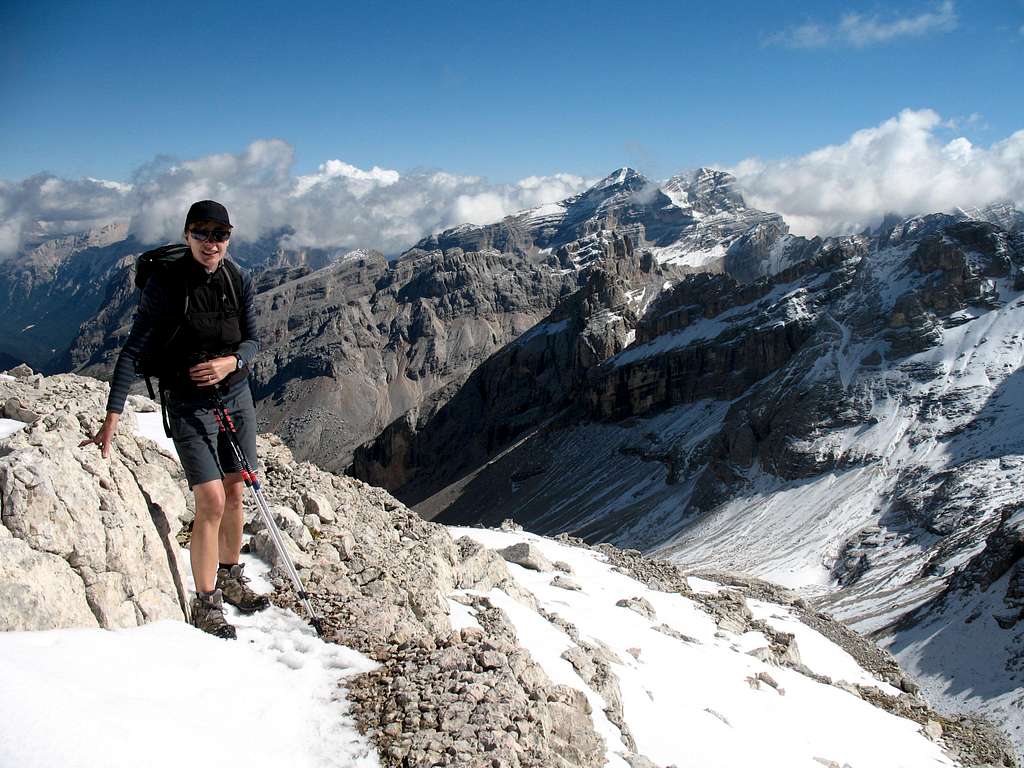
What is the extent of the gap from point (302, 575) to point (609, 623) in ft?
33.8

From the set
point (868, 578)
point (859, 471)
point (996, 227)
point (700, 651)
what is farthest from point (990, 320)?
point (700, 651)

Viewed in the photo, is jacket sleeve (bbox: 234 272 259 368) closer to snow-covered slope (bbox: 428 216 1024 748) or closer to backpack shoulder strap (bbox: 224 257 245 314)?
backpack shoulder strap (bbox: 224 257 245 314)

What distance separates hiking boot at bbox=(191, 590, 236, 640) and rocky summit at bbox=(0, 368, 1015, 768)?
255 mm

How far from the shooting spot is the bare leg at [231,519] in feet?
28.4

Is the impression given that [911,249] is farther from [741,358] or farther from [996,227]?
[741,358]

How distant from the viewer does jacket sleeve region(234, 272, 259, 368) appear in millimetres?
8586

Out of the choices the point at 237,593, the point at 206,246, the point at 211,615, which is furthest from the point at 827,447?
the point at 206,246

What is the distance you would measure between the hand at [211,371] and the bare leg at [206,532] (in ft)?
3.61

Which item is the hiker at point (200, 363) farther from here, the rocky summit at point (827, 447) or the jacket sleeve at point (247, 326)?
the rocky summit at point (827, 447)

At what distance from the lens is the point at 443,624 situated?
35.8 ft

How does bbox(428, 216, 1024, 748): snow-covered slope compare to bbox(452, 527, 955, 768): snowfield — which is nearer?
bbox(452, 527, 955, 768): snowfield

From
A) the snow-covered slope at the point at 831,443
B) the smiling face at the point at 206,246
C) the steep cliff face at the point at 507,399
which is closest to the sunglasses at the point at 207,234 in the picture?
the smiling face at the point at 206,246

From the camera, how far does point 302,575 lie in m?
10.2

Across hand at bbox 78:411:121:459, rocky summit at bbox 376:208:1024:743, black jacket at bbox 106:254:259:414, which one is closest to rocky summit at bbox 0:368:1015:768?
hand at bbox 78:411:121:459
